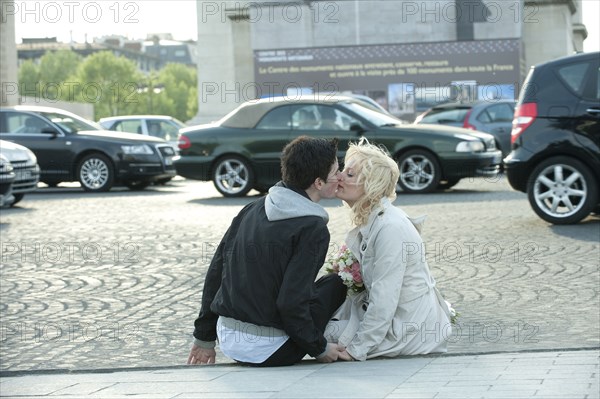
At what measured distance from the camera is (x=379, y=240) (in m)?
6.00

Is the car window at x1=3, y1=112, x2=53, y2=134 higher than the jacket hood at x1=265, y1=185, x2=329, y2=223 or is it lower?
higher

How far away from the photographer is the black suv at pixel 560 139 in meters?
12.9

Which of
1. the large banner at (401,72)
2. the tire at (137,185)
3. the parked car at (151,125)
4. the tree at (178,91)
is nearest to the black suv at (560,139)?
the tire at (137,185)

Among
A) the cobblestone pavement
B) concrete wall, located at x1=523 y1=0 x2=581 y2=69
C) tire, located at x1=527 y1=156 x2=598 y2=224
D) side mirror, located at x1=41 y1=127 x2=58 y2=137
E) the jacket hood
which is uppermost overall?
concrete wall, located at x1=523 y1=0 x2=581 y2=69

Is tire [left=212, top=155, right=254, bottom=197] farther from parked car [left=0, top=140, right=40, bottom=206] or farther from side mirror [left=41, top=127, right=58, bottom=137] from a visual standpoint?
side mirror [left=41, top=127, right=58, bottom=137]

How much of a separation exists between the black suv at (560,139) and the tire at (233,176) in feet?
23.5

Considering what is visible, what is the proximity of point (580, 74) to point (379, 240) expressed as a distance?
7535 millimetres

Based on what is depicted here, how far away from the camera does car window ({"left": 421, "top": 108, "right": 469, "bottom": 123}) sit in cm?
2766

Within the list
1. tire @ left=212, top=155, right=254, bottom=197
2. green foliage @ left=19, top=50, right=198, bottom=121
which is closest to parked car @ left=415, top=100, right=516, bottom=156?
tire @ left=212, top=155, right=254, bottom=197

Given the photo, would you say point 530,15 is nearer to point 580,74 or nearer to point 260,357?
point 580,74

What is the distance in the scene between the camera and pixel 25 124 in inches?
905

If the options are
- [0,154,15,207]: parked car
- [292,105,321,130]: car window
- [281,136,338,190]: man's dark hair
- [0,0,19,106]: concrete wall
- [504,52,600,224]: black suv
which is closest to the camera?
[281,136,338,190]: man's dark hair

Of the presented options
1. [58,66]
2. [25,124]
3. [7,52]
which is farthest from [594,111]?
[58,66]

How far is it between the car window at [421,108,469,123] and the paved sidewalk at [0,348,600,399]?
21.7m
